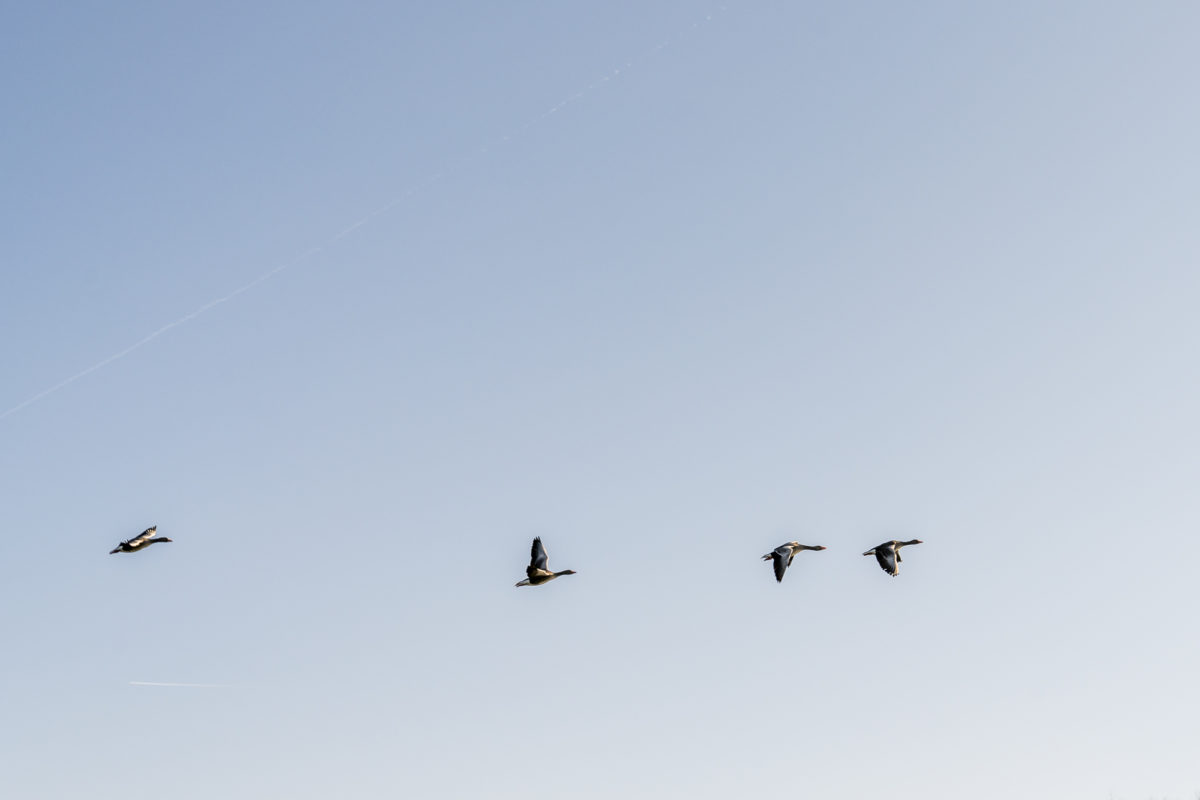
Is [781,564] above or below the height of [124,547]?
below

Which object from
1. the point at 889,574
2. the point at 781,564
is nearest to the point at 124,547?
the point at 781,564

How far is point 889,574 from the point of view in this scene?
60562 millimetres

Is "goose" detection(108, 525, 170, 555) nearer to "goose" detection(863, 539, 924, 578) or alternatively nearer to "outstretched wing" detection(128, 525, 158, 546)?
"outstretched wing" detection(128, 525, 158, 546)

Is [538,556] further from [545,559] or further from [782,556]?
[782,556]

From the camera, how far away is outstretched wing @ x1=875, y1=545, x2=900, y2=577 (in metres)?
61.4

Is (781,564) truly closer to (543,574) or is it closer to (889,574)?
(889,574)

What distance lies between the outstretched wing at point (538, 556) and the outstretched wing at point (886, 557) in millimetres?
18609

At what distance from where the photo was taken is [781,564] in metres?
62.2

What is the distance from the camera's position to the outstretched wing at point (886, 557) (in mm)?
61406

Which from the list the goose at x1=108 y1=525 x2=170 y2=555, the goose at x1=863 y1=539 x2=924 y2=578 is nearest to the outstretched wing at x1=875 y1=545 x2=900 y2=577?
the goose at x1=863 y1=539 x2=924 y2=578

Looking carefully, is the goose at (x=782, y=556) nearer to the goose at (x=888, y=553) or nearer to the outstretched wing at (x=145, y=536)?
the goose at (x=888, y=553)

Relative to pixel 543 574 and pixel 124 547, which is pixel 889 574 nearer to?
pixel 543 574

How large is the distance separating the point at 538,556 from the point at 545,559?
420 millimetres

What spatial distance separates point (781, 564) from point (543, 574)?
13.3 meters
